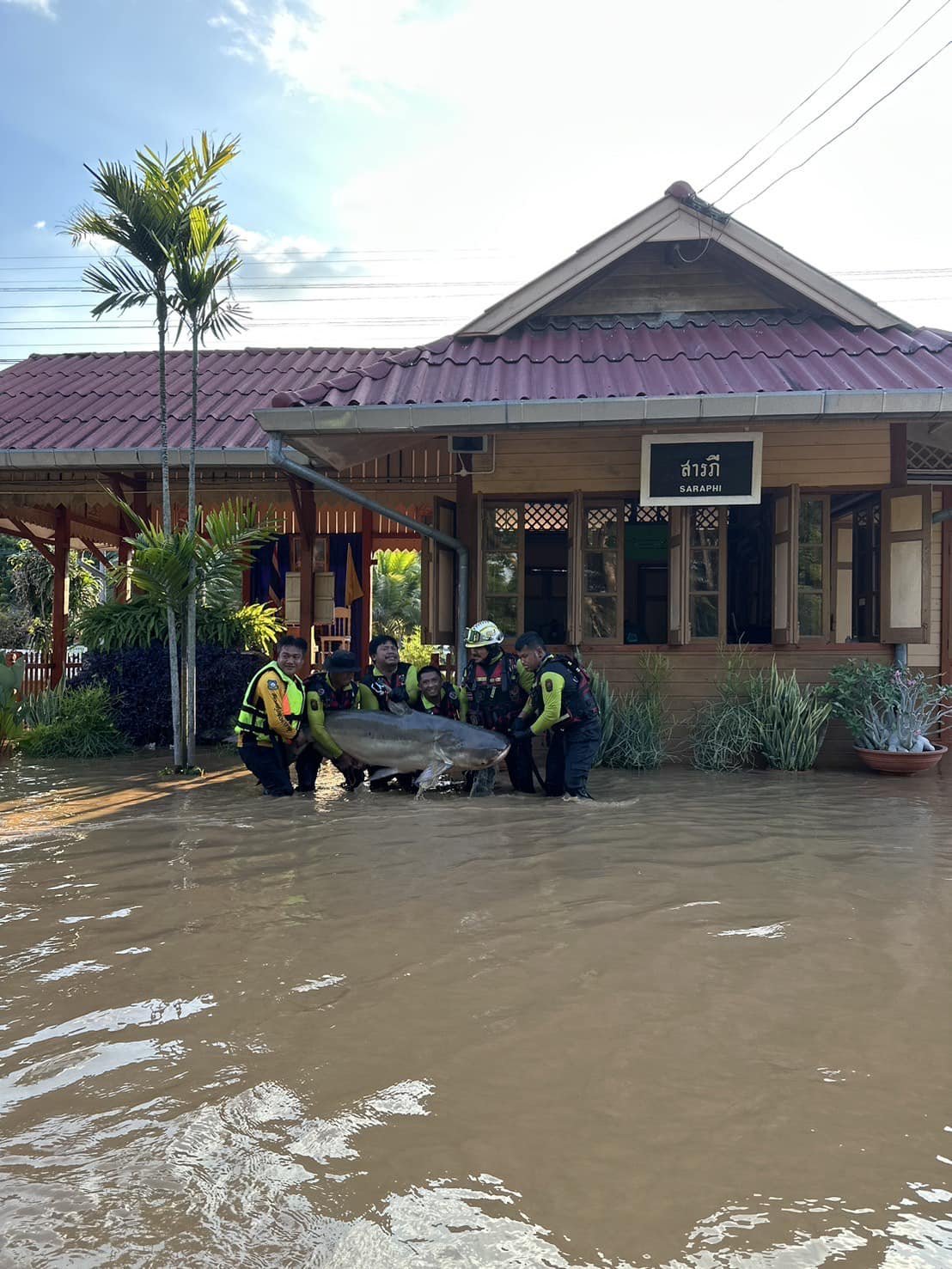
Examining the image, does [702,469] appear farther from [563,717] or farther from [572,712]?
[563,717]

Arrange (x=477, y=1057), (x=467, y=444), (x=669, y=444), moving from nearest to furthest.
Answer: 1. (x=477, y=1057)
2. (x=669, y=444)
3. (x=467, y=444)

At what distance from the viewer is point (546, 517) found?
10945mm

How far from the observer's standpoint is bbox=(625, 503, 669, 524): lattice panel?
1291 cm

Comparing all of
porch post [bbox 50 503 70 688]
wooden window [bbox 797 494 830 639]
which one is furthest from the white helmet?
porch post [bbox 50 503 70 688]

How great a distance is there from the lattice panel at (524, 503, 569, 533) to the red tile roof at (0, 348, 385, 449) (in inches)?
133

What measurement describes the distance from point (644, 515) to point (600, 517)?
268cm

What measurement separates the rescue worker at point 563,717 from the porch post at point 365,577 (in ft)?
26.9

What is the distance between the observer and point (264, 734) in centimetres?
812

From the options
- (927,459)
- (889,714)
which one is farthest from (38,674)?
(927,459)

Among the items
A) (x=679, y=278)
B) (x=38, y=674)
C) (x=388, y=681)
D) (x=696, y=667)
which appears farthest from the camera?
(x=38, y=674)

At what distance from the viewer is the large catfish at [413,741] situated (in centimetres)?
789

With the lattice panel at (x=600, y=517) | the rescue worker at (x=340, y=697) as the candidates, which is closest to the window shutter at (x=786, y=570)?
the lattice panel at (x=600, y=517)

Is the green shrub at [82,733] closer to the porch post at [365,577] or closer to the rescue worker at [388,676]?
the rescue worker at [388,676]

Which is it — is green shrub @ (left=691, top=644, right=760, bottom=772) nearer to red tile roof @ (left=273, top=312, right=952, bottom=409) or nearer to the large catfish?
the large catfish
